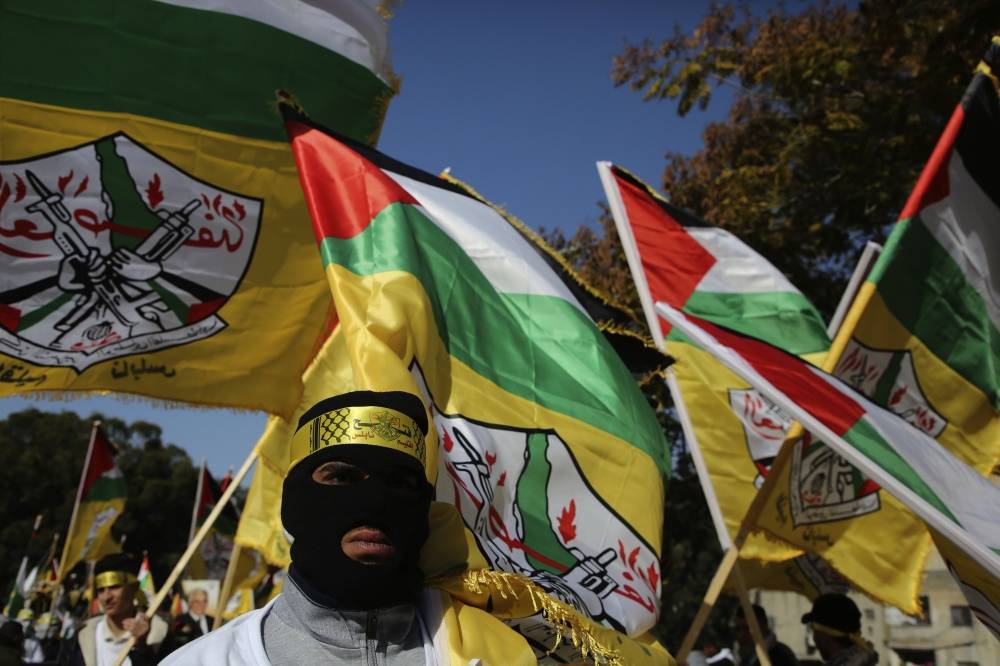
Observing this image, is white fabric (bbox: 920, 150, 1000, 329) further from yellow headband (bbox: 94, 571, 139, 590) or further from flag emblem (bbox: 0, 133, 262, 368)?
yellow headband (bbox: 94, 571, 139, 590)

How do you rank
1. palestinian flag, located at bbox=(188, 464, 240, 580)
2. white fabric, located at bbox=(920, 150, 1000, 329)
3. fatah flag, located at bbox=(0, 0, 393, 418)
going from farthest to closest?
palestinian flag, located at bbox=(188, 464, 240, 580) → white fabric, located at bbox=(920, 150, 1000, 329) → fatah flag, located at bbox=(0, 0, 393, 418)

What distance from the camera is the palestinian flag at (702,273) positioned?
7.23 metres

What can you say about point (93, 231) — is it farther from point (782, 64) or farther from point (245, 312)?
point (782, 64)

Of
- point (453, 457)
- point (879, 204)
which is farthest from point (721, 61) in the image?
point (453, 457)

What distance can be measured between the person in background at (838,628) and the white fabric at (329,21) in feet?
12.4

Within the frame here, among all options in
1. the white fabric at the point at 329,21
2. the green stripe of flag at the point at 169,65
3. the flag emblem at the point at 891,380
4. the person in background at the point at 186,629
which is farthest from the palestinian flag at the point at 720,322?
the person in background at the point at 186,629

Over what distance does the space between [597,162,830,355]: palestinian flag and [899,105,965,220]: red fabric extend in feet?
6.17

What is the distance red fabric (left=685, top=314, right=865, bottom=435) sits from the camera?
415 cm

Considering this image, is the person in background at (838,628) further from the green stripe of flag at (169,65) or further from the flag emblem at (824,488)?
the green stripe of flag at (169,65)

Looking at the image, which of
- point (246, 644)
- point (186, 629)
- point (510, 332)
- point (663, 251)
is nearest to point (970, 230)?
point (663, 251)

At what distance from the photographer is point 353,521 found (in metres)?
2.41

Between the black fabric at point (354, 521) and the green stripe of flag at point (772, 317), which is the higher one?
the green stripe of flag at point (772, 317)

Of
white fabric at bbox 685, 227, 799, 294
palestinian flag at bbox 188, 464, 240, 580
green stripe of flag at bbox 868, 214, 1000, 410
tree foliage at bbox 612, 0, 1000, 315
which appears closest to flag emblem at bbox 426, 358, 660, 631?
green stripe of flag at bbox 868, 214, 1000, 410

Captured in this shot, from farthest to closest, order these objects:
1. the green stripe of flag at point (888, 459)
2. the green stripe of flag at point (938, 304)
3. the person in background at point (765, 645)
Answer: the person in background at point (765, 645), the green stripe of flag at point (938, 304), the green stripe of flag at point (888, 459)
